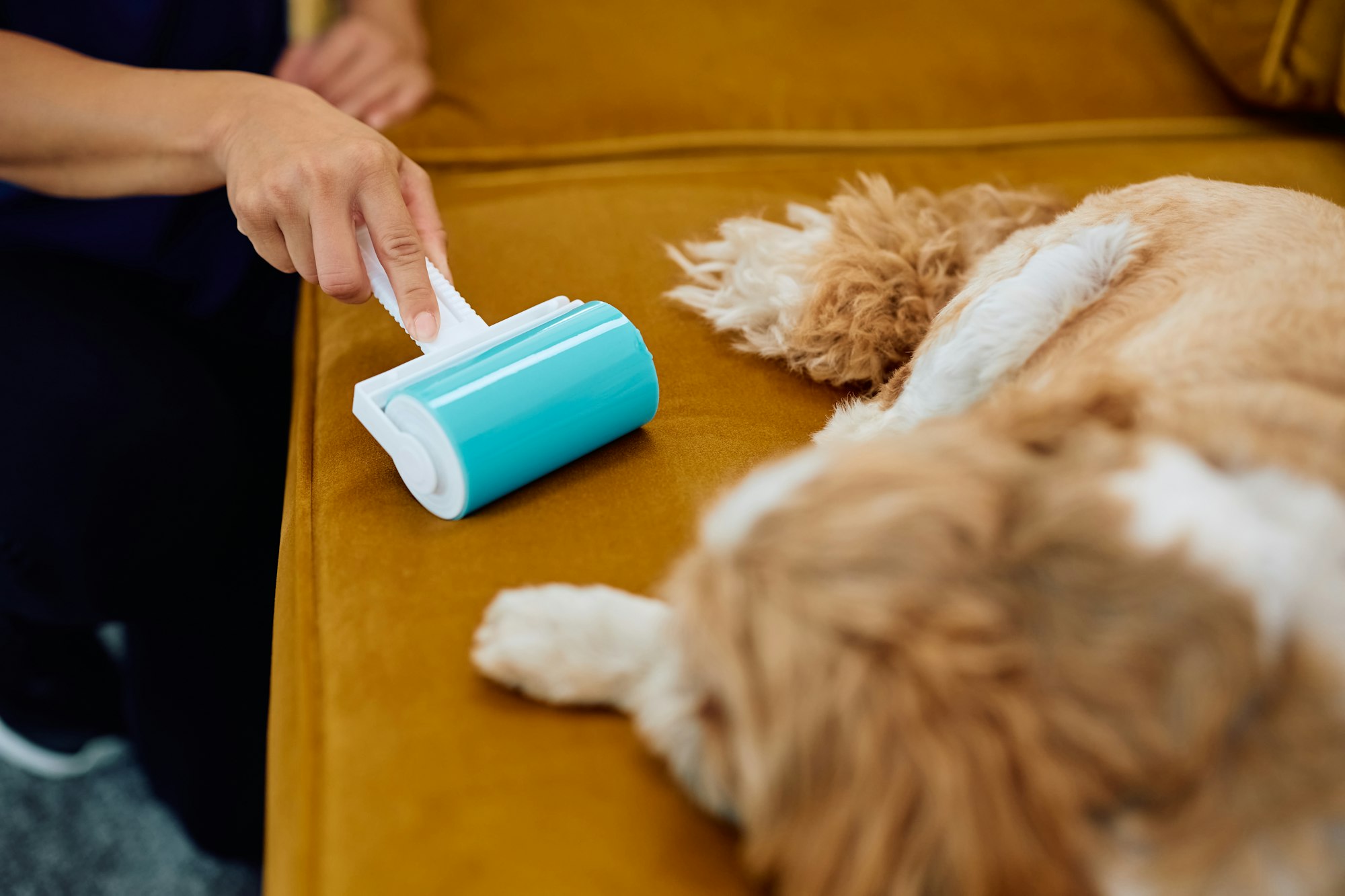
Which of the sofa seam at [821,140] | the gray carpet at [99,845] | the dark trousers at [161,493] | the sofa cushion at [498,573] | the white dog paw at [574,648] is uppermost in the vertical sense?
the sofa seam at [821,140]

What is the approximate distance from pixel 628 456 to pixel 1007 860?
1.90ft

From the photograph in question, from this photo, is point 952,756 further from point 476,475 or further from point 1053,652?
point 476,475

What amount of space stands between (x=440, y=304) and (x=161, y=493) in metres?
0.50

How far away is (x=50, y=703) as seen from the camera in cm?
171

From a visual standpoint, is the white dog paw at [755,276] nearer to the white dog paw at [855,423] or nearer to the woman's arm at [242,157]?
A: the white dog paw at [855,423]

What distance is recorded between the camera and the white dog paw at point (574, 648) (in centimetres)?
82

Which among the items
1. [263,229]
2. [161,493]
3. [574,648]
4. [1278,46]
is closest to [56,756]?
[161,493]

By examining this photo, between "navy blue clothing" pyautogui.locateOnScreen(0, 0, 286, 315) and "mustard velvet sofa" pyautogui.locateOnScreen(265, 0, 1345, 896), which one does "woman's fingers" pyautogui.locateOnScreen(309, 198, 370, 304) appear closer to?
"mustard velvet sofa" pyautogui.locateOnScreen(265, 0, 1345, 896)

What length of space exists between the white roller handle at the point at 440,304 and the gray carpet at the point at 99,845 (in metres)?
1.05

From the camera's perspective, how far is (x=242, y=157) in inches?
43.8

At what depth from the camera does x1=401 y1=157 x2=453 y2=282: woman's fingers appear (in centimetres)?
118

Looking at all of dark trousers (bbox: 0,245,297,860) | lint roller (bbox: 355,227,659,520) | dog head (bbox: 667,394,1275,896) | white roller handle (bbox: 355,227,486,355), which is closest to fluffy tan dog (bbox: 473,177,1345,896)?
dog head (bbox: 667,394,1275,896)

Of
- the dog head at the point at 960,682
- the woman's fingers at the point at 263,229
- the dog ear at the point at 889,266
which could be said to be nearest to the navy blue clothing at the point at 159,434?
the woman's fingers at the point at 263,229

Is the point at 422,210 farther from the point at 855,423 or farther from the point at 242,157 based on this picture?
the point at 855,423
